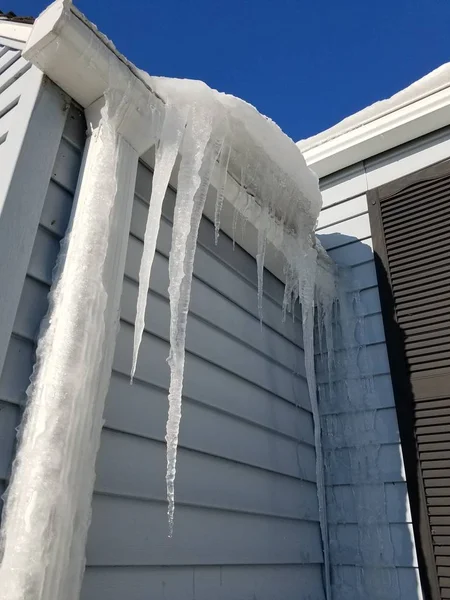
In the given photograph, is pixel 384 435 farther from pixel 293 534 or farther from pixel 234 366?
pixel 234 366

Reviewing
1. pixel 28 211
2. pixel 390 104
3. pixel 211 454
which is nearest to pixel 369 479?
pixel 211 454

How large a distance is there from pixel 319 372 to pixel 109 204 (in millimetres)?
1667

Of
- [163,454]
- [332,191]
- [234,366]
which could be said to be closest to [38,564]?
[163,454]

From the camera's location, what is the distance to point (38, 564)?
1039mm

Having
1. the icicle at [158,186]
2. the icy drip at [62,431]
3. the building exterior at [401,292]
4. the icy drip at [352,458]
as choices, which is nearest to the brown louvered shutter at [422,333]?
the building exterior at [401,292]

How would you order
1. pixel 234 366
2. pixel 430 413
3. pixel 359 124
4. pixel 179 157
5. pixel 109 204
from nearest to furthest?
1. pixel 109 204
2. pixel 179 157
3. pixel 234 366
4. pixel 430 413
5. pixel 359 124

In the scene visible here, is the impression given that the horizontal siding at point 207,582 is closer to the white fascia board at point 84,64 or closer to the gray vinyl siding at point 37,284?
the gray vinyl siding at point 37,284

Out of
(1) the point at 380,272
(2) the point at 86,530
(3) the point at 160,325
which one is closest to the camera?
(2) the point at 86,530

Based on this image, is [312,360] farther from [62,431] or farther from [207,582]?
[62,431]

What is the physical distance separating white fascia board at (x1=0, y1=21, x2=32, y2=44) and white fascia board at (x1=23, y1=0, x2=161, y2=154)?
0.22 meters

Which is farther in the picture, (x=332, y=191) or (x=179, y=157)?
(x=332, y=191)

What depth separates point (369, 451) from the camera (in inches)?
95.5

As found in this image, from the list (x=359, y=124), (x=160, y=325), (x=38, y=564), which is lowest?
(x=38, y=564)

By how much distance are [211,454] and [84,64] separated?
4.50ft
